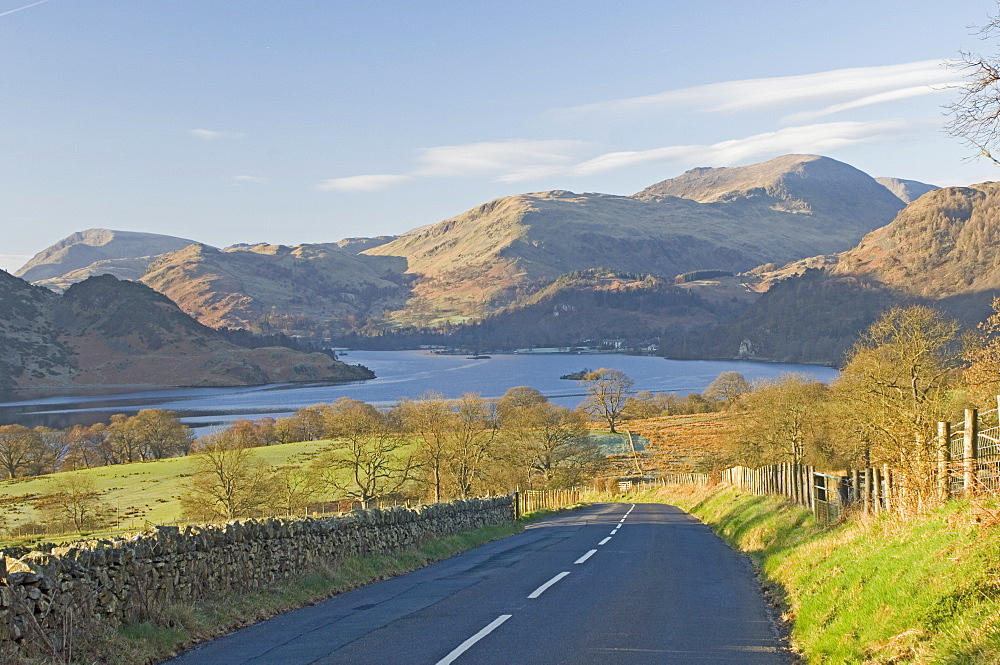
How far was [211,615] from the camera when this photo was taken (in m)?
12.7

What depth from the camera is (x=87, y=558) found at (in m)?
10.9

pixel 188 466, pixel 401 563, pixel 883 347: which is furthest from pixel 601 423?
pixel 401 563

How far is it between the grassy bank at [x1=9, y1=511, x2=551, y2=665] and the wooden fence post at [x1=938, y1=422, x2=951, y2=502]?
1087 cm

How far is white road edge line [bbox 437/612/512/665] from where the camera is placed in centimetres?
984

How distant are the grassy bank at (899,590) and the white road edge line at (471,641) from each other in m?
3.89

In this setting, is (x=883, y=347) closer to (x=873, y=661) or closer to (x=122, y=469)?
(x=873, y=661)

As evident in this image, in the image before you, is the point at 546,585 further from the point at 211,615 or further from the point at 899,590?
the point at 899,590

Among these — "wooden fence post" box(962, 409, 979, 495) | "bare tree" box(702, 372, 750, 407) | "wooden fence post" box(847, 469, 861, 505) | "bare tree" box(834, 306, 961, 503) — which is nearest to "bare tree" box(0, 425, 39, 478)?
"bare tree" box(834, 306, 961, 503)

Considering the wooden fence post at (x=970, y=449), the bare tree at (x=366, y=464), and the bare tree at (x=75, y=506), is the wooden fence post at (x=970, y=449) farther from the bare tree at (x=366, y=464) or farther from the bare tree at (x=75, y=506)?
the bare tree at (x=75, y=506)

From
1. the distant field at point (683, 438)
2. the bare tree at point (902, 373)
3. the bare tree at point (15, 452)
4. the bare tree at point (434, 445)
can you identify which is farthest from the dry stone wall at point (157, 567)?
the bare tree at point (15, 452)

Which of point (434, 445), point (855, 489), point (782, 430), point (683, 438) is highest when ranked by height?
point (855, 489)

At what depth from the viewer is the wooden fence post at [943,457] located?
14.1 meters

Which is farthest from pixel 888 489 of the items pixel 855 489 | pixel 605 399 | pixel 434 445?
pixel 605 399

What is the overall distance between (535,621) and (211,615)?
4811 millimetres
